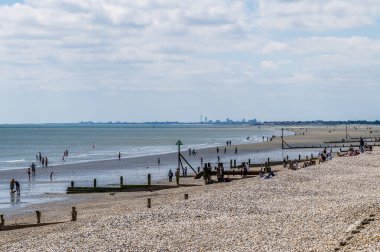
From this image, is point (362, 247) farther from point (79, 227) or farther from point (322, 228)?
point (79, 227)

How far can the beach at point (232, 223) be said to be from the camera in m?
17.6

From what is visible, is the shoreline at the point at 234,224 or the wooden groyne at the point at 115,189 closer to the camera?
the shoreline at the point at 234,224

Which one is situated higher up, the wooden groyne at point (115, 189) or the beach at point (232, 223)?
the beach at point (232, 223)

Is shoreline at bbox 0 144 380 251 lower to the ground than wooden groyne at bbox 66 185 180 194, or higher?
higher

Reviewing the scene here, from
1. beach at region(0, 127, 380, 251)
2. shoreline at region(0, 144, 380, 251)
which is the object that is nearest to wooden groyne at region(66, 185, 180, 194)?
beach at region(0, 127, 380, 251)

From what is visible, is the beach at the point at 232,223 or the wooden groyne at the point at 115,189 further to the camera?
the wooden groyne at the point at 115,189

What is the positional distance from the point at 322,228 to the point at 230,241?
289cm

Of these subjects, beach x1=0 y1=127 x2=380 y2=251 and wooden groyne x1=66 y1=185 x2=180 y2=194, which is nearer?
beach x1=0 y1=127 x2=380 y2=251

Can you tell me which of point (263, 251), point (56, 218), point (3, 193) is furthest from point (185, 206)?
point (3, 193)

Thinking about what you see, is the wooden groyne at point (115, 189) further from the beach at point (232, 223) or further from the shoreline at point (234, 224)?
the shoreline at point (234, 224)

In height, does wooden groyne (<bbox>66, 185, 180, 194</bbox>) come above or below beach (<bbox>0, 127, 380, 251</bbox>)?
below

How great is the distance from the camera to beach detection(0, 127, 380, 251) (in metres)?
17.6

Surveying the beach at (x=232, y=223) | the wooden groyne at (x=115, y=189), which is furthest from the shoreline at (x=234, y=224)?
the wooden groyne at (x=115, y=189)

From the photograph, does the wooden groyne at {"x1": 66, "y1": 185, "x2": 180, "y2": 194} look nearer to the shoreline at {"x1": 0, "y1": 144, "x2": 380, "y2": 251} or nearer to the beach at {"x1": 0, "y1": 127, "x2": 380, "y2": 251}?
the beach at {"x1": 0, "y1": 127, "x2": 380, "y2": 251}
